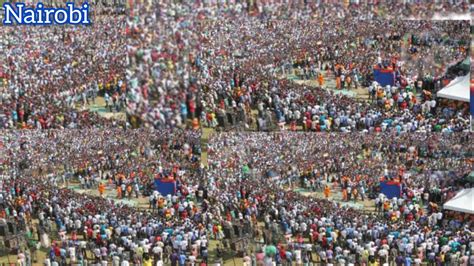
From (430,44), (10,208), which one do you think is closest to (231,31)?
(430,44)

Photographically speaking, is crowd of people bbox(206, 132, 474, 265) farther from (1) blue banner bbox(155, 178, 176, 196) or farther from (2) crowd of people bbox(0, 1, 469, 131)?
(1) blue banner bbox(155, 178, 176, 196)

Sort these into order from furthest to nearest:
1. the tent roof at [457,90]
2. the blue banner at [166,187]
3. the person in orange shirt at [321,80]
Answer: the person in orange shirt at [321,80], the tent roof at [457,90], the blue banner at [166,187]

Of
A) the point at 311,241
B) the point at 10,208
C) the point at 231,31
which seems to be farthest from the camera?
the point at 231,31

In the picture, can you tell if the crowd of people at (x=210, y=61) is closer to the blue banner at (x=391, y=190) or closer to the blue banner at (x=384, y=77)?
the blue banner at (x=384, y=77)

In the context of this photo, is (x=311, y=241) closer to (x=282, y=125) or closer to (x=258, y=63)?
(x=282, y=125)

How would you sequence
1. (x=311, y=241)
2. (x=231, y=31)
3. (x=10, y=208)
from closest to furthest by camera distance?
(x=311, y=241) < (x=10, y=208) < (x=231, y=31)

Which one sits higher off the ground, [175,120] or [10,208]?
[175,120]

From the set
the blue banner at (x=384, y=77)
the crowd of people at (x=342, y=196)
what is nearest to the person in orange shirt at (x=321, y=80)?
the blue banner at (x=384, y=77)
